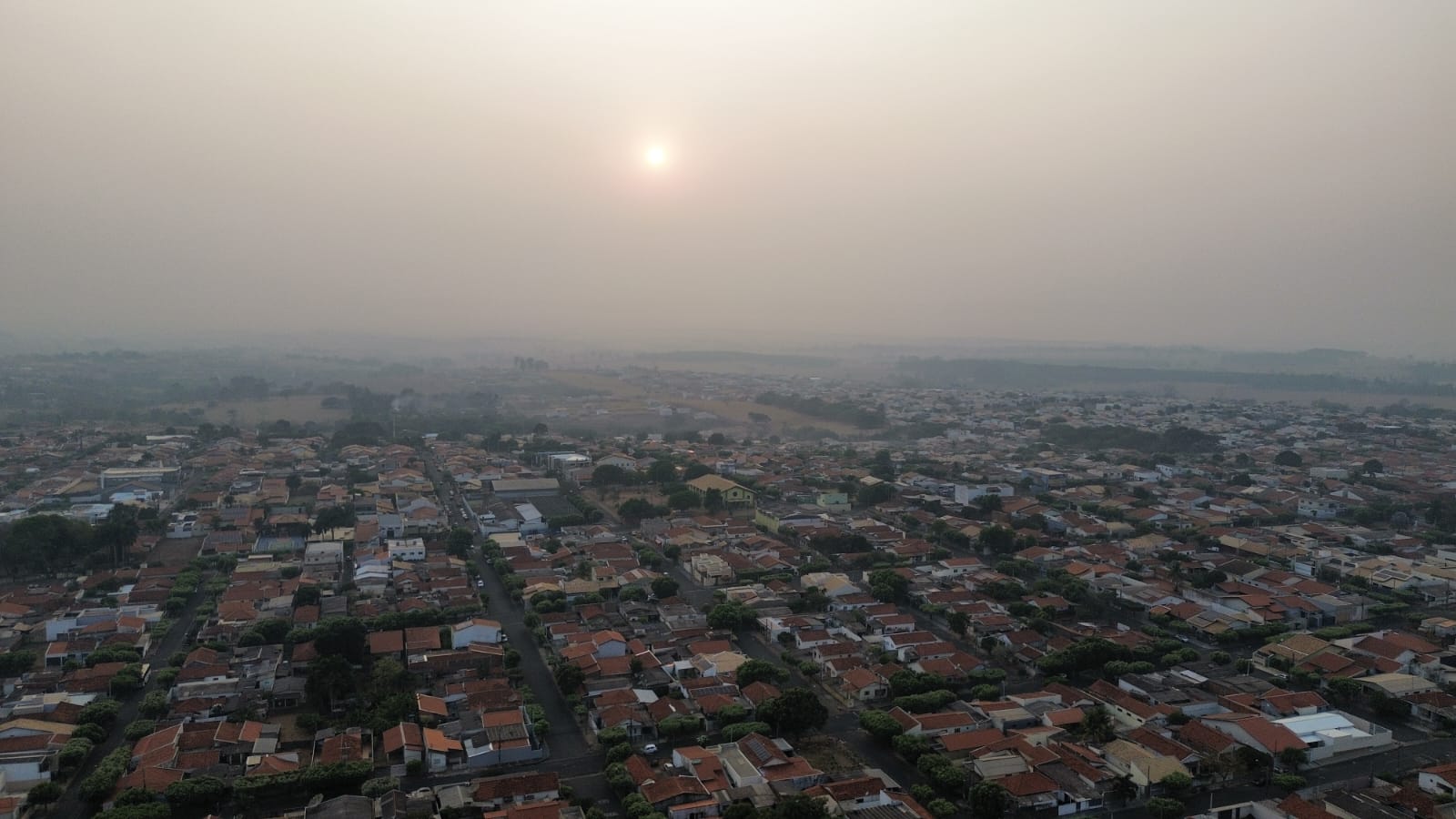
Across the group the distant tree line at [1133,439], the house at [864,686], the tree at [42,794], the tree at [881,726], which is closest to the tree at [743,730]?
the tree at [881,726]

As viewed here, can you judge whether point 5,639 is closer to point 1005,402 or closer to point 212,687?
point 212,687

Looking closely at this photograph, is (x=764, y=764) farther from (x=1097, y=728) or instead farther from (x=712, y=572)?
(x=712, y=572)

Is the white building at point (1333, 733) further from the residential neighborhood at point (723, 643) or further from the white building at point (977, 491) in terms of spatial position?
the white building at point (977, 491)

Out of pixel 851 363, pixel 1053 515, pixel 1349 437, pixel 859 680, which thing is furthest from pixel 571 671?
pixel 851 363

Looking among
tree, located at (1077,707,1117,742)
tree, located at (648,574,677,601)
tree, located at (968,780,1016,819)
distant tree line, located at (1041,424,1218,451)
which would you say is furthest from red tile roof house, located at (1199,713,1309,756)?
distant tree line, located at (1041,424,1218,451)

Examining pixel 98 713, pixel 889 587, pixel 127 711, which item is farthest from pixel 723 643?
pixel 98 713
